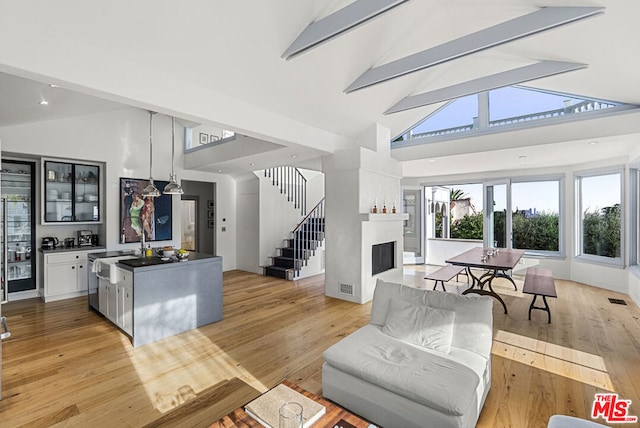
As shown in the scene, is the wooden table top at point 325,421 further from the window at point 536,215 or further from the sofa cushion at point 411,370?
the window at point 536,215

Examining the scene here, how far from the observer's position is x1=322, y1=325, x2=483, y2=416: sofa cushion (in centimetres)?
181

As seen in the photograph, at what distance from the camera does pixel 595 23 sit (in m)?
2.64

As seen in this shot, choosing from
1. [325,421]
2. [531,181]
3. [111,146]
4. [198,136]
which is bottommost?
[325,421]

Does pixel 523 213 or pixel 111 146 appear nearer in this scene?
pixel 111 146

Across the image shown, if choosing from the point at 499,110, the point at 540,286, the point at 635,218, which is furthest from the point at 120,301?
the point at 635,218

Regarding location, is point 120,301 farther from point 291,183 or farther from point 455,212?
point 455,212

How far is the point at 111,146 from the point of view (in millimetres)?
5797

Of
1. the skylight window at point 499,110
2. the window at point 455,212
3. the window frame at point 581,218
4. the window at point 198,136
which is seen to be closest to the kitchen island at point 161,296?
the window at point 198,136

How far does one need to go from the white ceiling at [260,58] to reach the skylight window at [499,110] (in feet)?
1.14

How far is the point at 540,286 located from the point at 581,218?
350 centimetres

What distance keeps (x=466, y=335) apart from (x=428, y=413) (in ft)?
2.61

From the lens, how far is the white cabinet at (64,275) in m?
5.03

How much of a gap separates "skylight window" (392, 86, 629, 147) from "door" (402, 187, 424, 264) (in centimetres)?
323

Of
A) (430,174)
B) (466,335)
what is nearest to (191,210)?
(430,174)
